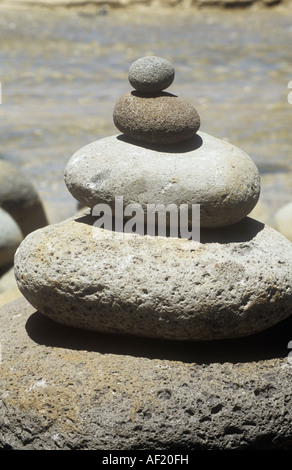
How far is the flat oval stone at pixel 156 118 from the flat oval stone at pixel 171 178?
0.29 feet

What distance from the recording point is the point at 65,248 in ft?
12.5

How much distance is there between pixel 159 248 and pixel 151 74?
A: 997mm

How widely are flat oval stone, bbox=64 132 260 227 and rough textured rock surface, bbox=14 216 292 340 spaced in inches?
8.2

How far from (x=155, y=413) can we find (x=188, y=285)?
0.67 metres

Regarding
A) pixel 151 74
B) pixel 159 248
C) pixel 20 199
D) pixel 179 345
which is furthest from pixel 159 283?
pixel 20 199

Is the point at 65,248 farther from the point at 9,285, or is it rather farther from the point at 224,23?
the point at 224,23

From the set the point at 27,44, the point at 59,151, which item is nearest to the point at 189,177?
the point at 59,151

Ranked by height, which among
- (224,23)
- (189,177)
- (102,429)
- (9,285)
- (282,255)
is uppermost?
(189,177)

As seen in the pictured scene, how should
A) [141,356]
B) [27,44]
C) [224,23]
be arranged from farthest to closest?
1. [224,23]
2. [27,44]
3. [141,356]

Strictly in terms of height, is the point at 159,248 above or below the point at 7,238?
above

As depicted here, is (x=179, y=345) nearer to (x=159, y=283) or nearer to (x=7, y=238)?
(x=159, y=283)

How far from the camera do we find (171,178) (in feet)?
12.4

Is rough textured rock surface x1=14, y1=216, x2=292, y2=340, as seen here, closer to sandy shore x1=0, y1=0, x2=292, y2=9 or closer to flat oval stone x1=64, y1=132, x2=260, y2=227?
flat oval stone x1=64, y1=132, x2=260, y2=227

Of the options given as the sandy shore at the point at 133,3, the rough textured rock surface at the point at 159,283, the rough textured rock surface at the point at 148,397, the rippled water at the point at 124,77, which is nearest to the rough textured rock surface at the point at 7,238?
the rippled water at the point at 124,77
